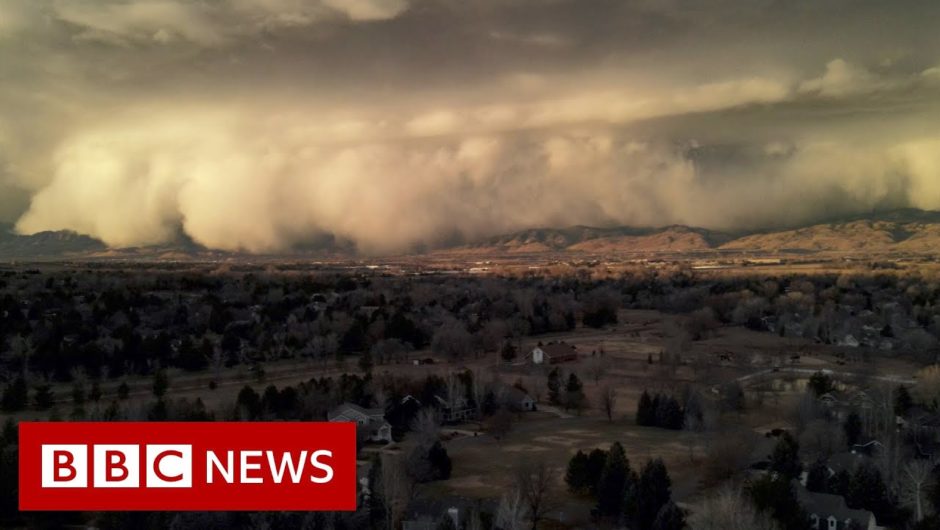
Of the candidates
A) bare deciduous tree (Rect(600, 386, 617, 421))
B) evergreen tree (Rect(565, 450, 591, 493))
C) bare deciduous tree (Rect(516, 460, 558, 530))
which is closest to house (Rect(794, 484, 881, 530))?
evergreen tree (Rect(565, 450, 591, 493))

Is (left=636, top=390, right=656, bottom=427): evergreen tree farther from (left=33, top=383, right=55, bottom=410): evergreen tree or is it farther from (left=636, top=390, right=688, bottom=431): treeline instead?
(left=33, top=383, right=55, bottom=410): evergreen tree

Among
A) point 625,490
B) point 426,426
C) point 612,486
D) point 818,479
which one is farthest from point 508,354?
point 625,490

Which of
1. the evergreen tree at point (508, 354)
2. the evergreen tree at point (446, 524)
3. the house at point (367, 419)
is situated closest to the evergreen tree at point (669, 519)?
the evergreen tree at point (446, 524)

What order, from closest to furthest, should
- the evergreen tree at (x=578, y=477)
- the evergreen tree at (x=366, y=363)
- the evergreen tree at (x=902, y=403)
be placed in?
the evergreen tree at (x=578, y=477) → the evergreen tree at (x=902, y=403) → the evergreen tree at (x=366, y=363)

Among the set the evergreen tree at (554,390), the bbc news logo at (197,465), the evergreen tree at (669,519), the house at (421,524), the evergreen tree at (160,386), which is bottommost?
the evergreen tree at (554,390)

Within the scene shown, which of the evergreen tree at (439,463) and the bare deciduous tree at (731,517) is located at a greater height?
the bare deciduous tree at (731,517)

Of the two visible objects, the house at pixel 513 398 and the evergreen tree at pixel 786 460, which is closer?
the evergreen tree at pixel 786 460

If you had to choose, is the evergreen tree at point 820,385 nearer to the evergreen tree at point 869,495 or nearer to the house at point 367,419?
the evergreen tree at point 869,495
